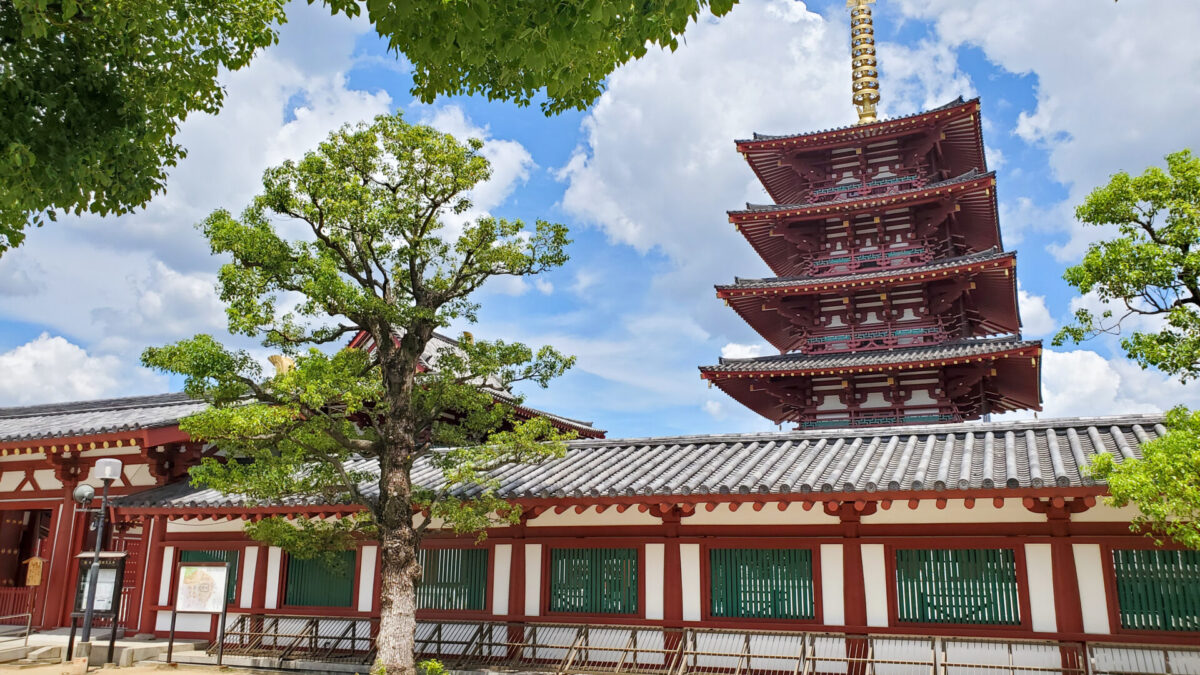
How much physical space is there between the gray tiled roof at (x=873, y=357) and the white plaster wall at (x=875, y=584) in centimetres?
703

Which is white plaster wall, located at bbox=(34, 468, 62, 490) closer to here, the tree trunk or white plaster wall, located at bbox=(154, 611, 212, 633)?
white plaster wall, located at bbox=(154, 611, 212, 633)

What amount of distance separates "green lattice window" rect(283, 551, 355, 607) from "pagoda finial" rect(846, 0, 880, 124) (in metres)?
16.7

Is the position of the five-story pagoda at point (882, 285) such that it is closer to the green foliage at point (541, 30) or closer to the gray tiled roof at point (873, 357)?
the gray tiled roof at point (873, 357)

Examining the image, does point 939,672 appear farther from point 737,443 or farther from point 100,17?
point 100,17

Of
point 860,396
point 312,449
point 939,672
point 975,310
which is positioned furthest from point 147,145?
point 975,310

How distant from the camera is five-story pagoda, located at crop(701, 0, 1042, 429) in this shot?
1828 cm

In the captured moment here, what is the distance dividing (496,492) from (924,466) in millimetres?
6181

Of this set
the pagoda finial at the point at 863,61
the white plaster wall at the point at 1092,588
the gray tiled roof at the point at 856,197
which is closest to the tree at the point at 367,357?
the white plaster wall at the point at 1092,588

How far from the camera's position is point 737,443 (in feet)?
46.6

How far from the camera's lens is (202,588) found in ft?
44.5

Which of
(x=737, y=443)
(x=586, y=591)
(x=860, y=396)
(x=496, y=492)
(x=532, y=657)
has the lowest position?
(x=532, y=657)

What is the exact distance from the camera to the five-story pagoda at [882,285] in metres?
18.3

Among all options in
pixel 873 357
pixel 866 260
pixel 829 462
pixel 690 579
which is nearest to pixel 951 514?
pixel 829 462

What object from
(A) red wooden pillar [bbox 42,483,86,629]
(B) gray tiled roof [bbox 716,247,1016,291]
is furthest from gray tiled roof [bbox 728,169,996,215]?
(A) red wooden pillar [bbox 42,483,86,629]
